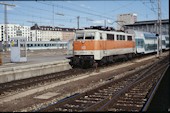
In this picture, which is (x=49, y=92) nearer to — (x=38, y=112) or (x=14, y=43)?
(x=38, y=112)

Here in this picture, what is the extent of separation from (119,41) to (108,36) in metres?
3.00

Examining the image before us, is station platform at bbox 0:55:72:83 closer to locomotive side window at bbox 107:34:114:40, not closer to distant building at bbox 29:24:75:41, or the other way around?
locomotive side window at bbox 107:34:114:40

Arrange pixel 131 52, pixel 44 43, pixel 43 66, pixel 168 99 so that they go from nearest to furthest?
pixel 168 99, pixel 43 66, pixel 131 52, pixel 44 43

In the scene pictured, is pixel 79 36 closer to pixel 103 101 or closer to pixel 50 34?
pixel 103 101

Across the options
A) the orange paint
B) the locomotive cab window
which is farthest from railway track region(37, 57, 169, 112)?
the locomotive cab window

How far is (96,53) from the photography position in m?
20.6

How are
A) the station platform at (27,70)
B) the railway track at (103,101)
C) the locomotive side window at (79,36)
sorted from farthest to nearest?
the locomotive side window at (79,36), the station platform at (27,70), the railway track at (103,101)

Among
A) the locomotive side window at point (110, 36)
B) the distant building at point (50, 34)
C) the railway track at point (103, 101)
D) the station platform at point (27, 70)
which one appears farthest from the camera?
the distant building at point (50, 34)

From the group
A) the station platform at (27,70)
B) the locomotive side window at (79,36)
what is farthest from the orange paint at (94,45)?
the station platform at (27,70)

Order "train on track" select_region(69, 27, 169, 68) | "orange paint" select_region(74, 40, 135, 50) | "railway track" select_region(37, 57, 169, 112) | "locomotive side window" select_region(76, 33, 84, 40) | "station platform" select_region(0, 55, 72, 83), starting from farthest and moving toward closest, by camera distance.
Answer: "locomotive side window" select_region(76, 33, 84, 40)
"train on track" select_region(69, 27, 169, 68)
"orange paint" select_region(74, 40, 135, 50)
"station platform" select_region(0, 55, 72, 83)
"railway track" select_region(37, 57, 169, 112)

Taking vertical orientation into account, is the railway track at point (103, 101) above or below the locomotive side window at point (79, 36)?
below

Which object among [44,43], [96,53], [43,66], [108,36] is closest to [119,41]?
[108,36]

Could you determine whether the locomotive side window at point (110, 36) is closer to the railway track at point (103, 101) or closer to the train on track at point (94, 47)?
the train on track at point (94, 47)

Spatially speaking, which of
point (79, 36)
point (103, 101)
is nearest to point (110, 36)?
point (79, 36)
